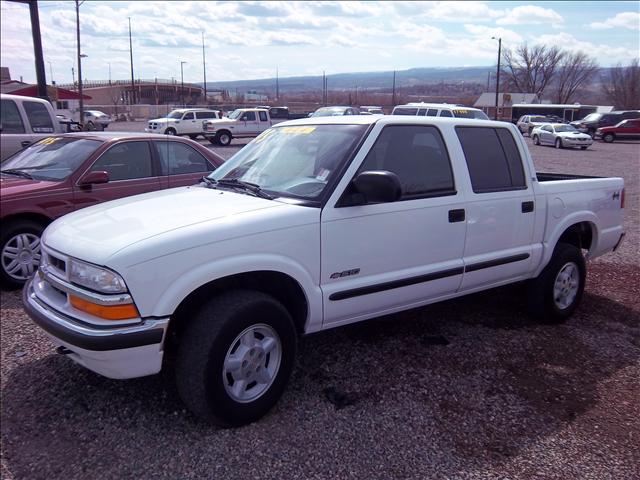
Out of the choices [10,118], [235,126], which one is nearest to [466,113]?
[235,126]

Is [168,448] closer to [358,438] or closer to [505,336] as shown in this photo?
[358,438]

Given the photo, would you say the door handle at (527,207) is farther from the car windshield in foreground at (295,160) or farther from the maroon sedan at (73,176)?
the maroon sedan at (73,176)

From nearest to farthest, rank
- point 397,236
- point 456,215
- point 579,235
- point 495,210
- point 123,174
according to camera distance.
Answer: point 397,236 → point 456,215 → point 495,210 → point 579,235 → point 123,174

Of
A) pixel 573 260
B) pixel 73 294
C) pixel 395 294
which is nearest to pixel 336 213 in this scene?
pixel 395 294

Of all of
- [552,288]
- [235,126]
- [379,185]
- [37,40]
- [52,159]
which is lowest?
[552,288]

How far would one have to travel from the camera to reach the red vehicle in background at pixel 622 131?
37.3 m

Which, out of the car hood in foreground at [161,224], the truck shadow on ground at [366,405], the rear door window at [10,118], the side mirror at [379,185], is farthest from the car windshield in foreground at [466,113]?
the car hood in foreground at [161,224]

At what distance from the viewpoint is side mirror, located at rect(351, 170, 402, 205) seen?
3279 millimetres

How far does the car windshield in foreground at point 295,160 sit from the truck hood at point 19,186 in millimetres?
2565

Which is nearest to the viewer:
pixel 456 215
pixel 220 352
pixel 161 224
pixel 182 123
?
pixel 220 352

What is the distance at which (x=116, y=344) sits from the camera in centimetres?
279

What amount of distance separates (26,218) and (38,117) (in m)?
4.19

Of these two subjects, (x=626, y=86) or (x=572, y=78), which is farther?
(x=572, y=78)

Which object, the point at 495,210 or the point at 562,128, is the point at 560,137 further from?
the point at 495,210
